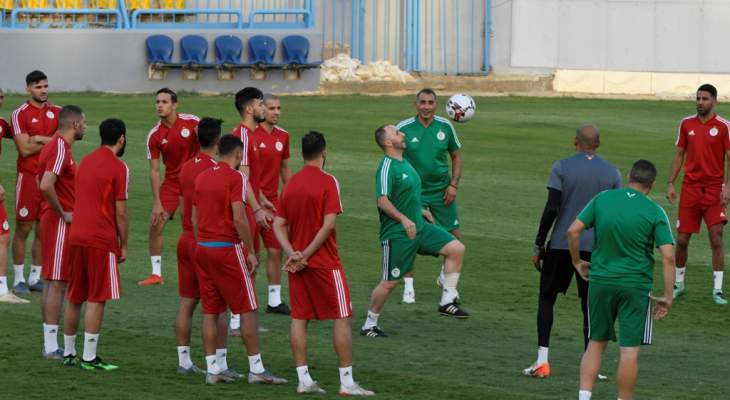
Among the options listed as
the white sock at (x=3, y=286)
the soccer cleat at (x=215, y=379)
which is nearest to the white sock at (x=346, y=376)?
the soccer cleat at (x=215, y=379)

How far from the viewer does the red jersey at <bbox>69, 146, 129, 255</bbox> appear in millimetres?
9828

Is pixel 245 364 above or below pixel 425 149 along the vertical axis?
below

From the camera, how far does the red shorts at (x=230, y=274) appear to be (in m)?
9.50

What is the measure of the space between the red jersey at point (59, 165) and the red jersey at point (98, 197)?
66cm

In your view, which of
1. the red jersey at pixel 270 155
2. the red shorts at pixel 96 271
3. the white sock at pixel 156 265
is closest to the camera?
the red shorts at pixel 96 271

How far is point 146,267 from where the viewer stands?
48.6ft

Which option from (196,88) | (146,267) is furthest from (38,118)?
(196,88)

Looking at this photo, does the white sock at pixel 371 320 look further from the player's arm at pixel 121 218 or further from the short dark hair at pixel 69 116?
the short dark hair at pixel 69 116

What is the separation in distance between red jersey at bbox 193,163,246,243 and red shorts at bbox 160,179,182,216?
427cm

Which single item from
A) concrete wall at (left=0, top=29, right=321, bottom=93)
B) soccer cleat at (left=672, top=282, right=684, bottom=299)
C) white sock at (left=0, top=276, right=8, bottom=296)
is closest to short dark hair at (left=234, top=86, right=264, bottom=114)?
white sock at (left=0, top=276, right=8, bottom=296)

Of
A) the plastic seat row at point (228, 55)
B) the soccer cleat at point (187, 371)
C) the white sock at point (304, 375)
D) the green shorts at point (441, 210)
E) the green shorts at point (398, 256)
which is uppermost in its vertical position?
the plastic seat row at point (228, 55)

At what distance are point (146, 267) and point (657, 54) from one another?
23.3 metres

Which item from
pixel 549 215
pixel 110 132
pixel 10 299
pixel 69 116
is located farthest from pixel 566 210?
pixel 10 299

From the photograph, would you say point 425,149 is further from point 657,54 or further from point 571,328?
point 657,54
